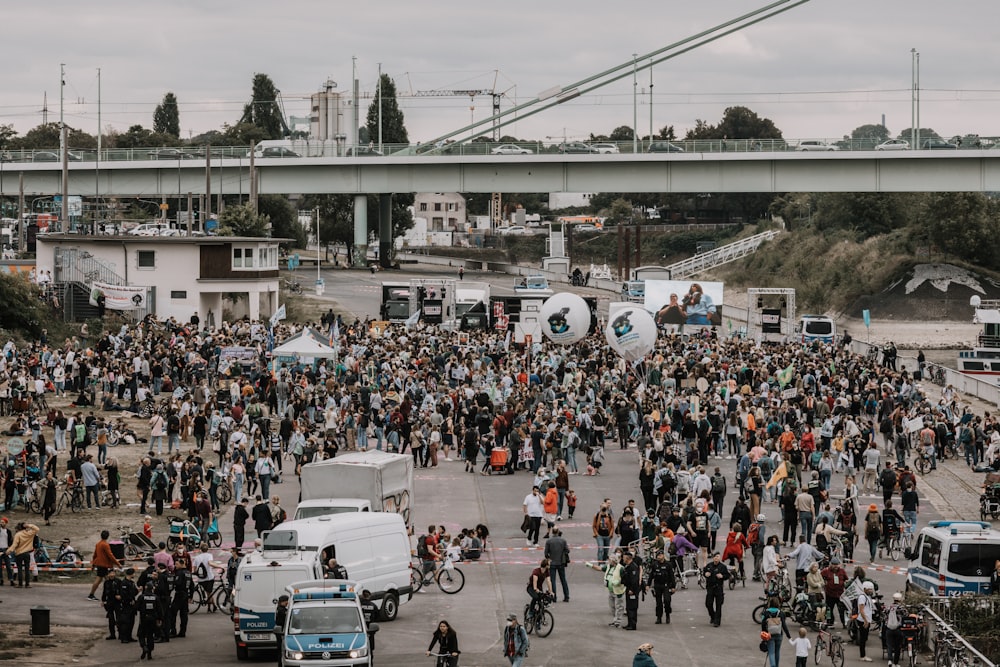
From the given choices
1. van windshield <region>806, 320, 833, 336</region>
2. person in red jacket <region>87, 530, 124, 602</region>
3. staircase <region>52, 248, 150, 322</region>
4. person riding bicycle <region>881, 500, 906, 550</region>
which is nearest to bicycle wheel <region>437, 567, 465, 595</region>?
person in red jacket <region>87, 530, 124, 602</region>

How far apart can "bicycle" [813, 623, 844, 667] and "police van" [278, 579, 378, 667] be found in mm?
6164

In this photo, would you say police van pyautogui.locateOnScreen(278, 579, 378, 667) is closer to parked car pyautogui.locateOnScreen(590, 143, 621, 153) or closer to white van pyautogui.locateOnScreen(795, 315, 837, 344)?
white van pyautogui.locateOnScreen(795, 315, 837, 344)

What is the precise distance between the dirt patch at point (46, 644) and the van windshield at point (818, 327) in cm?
4704

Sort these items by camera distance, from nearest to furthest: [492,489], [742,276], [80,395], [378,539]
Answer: [378,539] < [492,489] < [80,395] < [742,276]

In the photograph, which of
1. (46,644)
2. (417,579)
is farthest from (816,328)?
(46,644)

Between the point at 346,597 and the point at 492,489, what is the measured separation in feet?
48.5

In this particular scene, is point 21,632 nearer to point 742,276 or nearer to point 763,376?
point 763,376

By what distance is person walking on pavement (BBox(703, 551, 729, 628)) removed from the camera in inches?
875

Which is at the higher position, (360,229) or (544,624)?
(360,229)

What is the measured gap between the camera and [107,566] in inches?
921

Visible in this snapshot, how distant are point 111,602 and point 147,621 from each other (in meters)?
1.13

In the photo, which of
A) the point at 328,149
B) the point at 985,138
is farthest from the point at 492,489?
the point at 328,149

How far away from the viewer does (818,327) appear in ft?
212

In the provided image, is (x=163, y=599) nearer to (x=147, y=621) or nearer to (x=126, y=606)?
(x=126, y=606)
